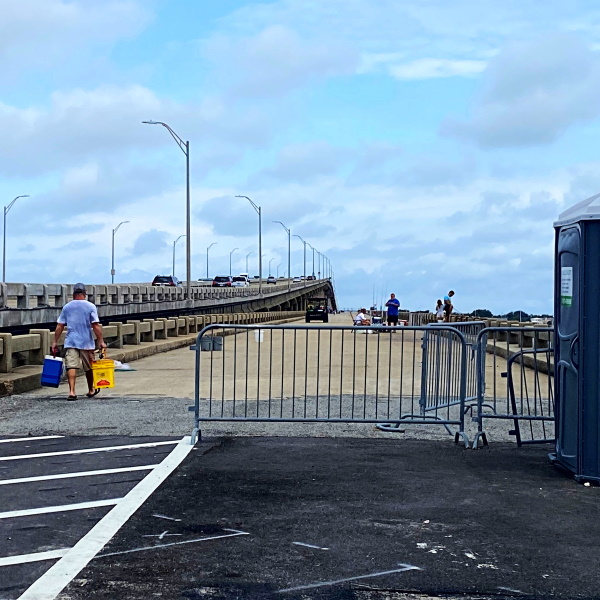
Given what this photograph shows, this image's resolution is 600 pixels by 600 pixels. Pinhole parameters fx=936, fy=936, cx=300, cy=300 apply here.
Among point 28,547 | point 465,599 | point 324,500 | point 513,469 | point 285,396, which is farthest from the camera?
point 285,396

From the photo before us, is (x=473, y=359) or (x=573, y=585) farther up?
(x=473, y=359)

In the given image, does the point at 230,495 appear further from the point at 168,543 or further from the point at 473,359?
the point at 473,359

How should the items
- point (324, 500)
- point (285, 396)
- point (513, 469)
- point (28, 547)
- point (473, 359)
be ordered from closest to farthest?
1. point (28, 547)
2. point (324, 500)
3. point (513, 469)
4. point (473, 359)
5. point (285, 396)

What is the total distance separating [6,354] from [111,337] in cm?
812

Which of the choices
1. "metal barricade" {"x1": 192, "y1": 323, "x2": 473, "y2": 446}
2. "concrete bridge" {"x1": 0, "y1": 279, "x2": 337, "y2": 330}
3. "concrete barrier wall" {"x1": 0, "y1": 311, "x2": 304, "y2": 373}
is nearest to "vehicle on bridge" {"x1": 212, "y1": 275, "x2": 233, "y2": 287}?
"concrete bridge" {"x1": 0, "y1": 279, "x2": 337, "y2": 330}

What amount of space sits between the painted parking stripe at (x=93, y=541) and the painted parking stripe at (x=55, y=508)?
0.12 metres

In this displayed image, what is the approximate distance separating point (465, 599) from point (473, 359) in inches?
271

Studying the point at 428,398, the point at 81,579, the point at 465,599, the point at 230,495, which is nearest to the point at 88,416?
the point at 428,398

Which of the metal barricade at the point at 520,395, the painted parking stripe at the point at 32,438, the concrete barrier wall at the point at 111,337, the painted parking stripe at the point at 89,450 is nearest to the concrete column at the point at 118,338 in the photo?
the concrete barrier wall at the point at 111,337

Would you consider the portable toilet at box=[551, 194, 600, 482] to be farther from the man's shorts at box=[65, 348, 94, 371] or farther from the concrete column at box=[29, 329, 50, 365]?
the concrete column at box=[29, 329, 50, 365]

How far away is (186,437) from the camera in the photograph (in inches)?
408

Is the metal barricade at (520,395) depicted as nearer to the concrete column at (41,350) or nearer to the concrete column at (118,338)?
the concrete column at (41,350)

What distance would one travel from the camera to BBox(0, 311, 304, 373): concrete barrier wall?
1546cm

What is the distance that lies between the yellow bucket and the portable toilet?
787 cm
